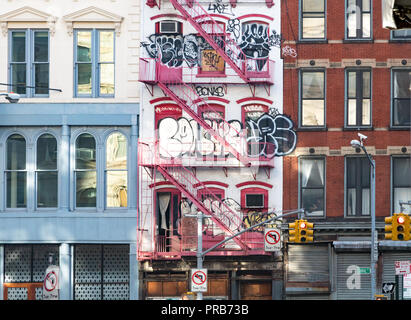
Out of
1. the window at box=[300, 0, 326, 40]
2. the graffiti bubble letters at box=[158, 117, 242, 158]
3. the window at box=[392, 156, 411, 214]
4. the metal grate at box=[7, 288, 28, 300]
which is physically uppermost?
the window at box=[300, 0, 326, 40]

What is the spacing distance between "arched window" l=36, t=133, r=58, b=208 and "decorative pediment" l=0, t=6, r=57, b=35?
16.9 ft

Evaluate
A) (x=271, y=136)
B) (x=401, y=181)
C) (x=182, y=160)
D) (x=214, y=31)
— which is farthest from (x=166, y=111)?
(x=401, y=181)

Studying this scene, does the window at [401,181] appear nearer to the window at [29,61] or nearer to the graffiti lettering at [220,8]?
the graffiti lettering at [220,8]

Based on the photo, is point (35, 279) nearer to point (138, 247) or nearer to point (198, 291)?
point (138, 247)

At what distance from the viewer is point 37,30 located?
3516 centimetres

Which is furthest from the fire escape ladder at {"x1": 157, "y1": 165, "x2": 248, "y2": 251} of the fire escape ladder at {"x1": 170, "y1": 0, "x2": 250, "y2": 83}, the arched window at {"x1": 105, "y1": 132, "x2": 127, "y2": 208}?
the fire escape ladder at {"x1": 170, "y1": 0, "x2": 250, "y2": 83}

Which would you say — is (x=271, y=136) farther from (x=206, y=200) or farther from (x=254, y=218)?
(x=206, y=200)

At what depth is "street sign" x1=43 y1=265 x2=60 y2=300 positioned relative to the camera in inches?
1292

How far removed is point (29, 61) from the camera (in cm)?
3509

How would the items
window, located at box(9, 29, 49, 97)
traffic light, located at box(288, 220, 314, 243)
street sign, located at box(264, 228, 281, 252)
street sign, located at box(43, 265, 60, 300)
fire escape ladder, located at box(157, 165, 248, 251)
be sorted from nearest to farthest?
traffic light, located at box(288, 220, 314, 243) → street sign, located at box(43, 265, 60, 300) → street sign, located at box(264, 228, 281, 252) → fire escape ladder, located at box(157, 165, 248, 251) → window, located at box(9, 29, 49, 97)

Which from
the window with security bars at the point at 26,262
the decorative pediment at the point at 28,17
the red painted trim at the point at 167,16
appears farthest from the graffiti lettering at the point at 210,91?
the window with security bars at the point at 26,262

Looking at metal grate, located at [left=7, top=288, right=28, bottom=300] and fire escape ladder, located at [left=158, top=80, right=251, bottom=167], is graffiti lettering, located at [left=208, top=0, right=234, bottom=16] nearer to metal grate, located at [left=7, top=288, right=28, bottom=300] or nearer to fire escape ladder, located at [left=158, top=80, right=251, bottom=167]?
fire escape ladder, located at [left=158, top=80, right=251, bottom=167]
